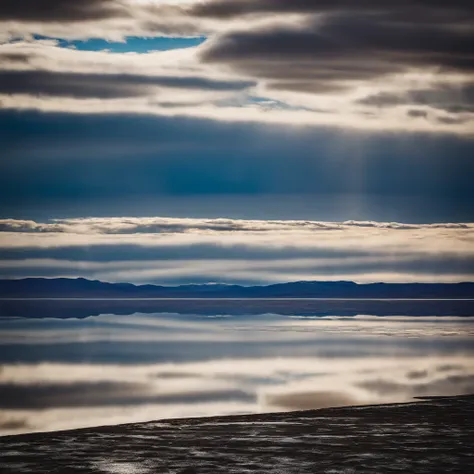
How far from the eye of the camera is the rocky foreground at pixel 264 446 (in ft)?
43.7

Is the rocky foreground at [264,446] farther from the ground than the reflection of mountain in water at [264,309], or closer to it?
closer to it

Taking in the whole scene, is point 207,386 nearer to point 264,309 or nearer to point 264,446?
point 264,446

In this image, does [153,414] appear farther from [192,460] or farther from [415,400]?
[192,460]

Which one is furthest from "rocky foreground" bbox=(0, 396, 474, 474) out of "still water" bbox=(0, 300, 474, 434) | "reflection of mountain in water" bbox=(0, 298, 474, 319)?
"reflection of mountain in water" bbox=(0, 298, 474, 319)

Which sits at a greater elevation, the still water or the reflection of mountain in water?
the reflection of mountain in water

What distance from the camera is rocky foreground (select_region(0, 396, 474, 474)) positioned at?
1331 centimetres

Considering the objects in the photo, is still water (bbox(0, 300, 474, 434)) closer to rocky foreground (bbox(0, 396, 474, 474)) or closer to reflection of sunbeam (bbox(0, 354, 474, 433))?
reflection of sunbeam (bbox(0, 354, 474, 433))

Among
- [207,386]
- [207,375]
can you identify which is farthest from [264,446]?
[207,375]

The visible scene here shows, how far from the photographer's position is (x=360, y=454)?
1415cm

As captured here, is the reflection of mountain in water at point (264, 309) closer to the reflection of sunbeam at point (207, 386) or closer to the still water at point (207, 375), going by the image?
the still water at point (207, 375)

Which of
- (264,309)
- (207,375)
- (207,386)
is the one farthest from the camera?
(264,309)

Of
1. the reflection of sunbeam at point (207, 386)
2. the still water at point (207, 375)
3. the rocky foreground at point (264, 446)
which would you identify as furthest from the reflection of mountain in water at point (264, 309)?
the rocky foreground at point (264, 446)

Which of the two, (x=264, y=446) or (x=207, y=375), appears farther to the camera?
(x=207, y=375)

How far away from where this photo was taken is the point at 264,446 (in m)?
14.8
